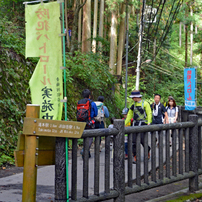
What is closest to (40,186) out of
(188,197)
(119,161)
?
(119,161)

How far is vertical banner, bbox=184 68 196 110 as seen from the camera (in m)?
12.1

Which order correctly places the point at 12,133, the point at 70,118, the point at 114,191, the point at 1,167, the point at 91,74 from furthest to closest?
the point at 91,74 → the point at 70,118 → the point at 12,133 → the point at 1,167 → the point at 114,191

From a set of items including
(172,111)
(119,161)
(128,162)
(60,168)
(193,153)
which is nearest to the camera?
(60,168)

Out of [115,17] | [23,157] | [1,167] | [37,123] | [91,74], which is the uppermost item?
[115,17]

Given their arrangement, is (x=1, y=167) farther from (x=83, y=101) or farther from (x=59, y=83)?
(x=59, y=83)

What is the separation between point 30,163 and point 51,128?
1.55 ft

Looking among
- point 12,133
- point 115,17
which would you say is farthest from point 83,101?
point 115,17

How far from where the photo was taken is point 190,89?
1235 cm

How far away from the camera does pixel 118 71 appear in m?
22.9

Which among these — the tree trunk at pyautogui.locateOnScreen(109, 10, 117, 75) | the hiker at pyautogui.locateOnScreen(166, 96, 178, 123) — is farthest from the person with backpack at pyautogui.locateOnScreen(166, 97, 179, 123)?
the tree trunk at pyautogui.locateOnScreen(109, 10, 117, 75)

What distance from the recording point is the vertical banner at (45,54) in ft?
10.2

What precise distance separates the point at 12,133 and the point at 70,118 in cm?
325

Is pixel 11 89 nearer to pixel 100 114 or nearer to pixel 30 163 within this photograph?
pixel 100 114

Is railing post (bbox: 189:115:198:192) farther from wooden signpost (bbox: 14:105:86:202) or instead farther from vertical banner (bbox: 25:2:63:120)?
vertical banner (bbox: 25:2:63:120)
